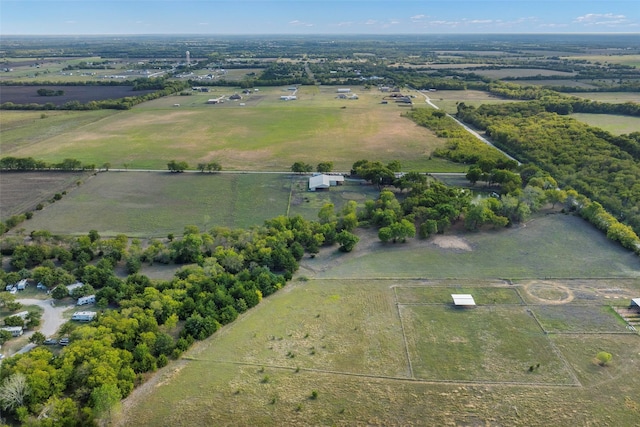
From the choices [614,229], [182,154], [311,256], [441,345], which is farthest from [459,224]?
[182,154]

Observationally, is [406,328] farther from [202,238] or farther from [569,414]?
[202,238]

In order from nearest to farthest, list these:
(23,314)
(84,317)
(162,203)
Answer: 1. (84,317)
2. (23,314)
3. (162,203)

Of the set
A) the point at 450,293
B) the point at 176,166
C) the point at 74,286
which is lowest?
the point at 450,293

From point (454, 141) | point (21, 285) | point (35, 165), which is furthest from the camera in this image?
point (454, 141)

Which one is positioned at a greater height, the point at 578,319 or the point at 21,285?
the point at 21,285

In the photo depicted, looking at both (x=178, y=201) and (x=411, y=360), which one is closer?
(x=411, y=360)

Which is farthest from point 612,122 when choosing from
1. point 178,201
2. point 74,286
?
point 74,286

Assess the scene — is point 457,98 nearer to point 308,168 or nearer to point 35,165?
point 308,168

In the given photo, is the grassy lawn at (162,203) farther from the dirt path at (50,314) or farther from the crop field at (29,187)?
the dirt path at (50,314)
